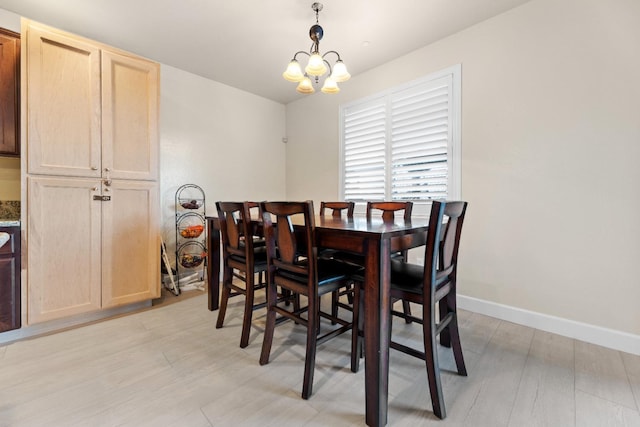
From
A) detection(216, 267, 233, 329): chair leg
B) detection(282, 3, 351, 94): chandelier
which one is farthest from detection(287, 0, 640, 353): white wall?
detection(216, 267, 233, 329): chair leg

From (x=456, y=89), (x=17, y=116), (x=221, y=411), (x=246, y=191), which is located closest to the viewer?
(x=221, y=411)

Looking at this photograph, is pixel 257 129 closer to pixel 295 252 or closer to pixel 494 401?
pixel 295 252

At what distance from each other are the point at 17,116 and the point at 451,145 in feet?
11.9

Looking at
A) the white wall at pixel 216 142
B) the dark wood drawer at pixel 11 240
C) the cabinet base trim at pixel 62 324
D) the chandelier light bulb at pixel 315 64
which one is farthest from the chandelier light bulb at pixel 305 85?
the cabinet base trim at pixel 62 324

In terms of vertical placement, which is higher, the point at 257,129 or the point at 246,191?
the point at 257,129

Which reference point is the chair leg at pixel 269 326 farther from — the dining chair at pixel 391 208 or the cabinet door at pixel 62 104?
the cabinet door at pixel 62 104

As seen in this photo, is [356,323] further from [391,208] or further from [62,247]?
[62,247]

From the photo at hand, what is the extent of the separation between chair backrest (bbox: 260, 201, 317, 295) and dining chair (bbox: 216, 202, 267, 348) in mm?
274

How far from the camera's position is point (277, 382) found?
4.91 ft

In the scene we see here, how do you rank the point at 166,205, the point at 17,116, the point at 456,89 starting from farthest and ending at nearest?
the point at 166,205 → the point at 456,89 → the point at 17,116

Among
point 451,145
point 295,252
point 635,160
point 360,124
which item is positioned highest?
point 360,124

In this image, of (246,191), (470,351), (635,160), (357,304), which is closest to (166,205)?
(246,191)

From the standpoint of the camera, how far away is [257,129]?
4.04 meters

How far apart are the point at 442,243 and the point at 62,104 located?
9.43 feet
